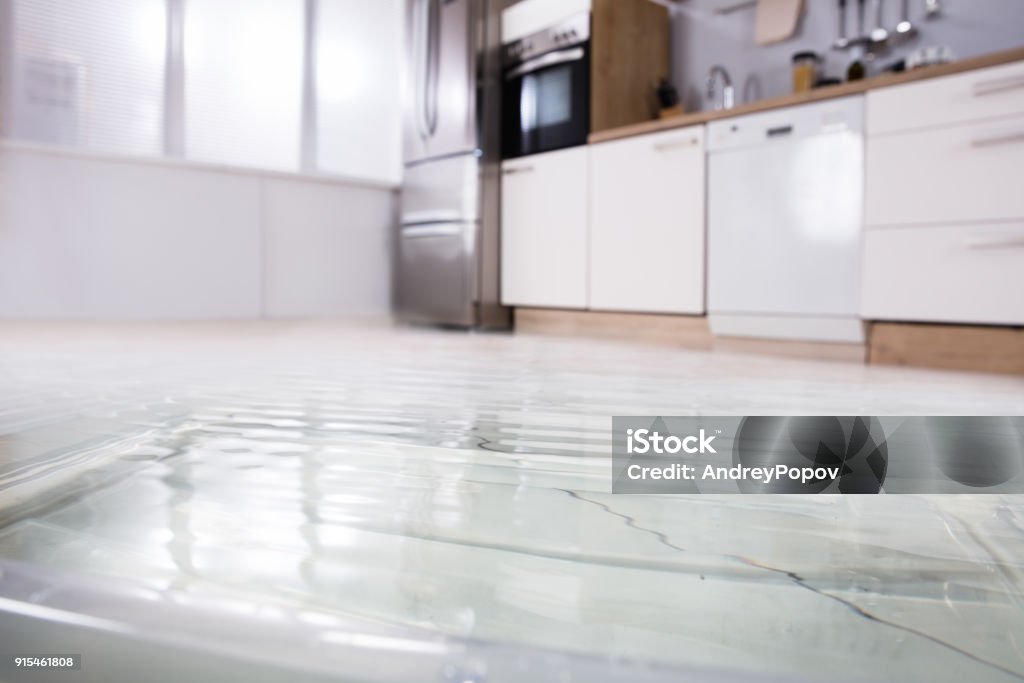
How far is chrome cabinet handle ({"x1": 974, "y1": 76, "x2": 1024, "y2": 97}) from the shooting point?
6.33 feet

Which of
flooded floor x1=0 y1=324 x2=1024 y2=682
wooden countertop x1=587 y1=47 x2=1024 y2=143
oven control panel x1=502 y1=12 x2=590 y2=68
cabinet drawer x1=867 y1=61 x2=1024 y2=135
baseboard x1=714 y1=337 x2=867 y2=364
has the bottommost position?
flooded floor x1=0 y1=324 x2=1024 y2=682

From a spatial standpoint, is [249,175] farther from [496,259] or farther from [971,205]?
[971,205]

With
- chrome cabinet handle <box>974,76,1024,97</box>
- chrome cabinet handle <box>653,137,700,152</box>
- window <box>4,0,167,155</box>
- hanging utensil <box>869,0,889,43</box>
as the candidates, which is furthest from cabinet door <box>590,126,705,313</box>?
window <box>4,0,167,155</box>

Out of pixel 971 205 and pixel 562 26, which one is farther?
pixel 562 26

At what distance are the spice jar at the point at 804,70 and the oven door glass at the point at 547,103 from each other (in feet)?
2.80

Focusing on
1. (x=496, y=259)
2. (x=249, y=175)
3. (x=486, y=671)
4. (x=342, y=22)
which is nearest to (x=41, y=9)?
(x=249, y=175)

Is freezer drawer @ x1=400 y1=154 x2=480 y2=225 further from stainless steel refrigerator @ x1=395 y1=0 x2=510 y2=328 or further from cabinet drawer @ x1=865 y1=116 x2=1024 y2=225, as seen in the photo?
cabinet drawer @ x1=865 y1=116 x2=1024 y2=225

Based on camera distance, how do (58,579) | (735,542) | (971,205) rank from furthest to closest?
1. (971,205)
2. (735,542)
3. (58,579)

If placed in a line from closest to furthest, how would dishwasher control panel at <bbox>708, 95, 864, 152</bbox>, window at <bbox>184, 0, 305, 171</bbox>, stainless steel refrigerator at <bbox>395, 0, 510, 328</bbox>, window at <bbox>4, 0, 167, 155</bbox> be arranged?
dishwasher control panel at <bbox>708, 95, 864, 152</bbox>
window at <bbox>4, 0, 167, 155</bbox>
stainless steel refrigerator at <bbox>395, 0, 510, 328</bbox>
window at <bbox>184, 0, 305, 171</bbox>

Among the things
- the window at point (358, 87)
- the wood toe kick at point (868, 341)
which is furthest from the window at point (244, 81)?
the wood toe kick at point (868, 341)

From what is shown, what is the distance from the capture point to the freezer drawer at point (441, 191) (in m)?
3.65

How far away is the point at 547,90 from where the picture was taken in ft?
11.3

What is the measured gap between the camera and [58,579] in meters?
0.48

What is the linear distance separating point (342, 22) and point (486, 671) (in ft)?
15.1
